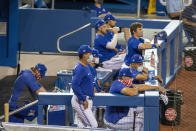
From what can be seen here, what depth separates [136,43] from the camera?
44.2 feet

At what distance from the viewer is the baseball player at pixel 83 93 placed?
10352 millimetres

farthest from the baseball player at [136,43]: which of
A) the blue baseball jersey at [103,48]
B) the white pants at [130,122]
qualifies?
the white pants at [130,122]

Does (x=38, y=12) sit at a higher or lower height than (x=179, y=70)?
higher

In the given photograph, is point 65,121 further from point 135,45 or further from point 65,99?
point 135,45

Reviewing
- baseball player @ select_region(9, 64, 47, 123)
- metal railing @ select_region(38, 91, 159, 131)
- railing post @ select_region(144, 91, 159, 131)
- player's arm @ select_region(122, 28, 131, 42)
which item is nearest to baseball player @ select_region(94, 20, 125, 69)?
player's arm @ select_region(122, 28, 131, 42)

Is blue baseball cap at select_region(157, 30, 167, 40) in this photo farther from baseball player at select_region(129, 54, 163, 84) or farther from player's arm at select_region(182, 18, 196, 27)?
player's arm at select_region(182, 18, 196, 27)

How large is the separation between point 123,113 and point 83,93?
2.19 ft

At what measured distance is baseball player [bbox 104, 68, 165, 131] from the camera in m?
10.3

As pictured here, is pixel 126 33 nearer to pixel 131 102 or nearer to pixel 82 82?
pixel 82 82

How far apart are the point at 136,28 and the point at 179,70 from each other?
13.7ft

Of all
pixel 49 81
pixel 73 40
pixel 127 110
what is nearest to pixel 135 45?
pixel 127 110

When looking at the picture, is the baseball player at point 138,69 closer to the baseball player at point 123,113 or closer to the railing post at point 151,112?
the baseball player at point 123,113

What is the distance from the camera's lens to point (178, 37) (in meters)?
17.0

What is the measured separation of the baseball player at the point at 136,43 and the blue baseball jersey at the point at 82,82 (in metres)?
2.88
